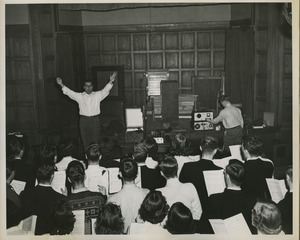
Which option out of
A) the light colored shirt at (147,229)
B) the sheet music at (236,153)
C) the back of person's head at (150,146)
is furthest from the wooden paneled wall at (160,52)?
the light colored shirt at (147,229)

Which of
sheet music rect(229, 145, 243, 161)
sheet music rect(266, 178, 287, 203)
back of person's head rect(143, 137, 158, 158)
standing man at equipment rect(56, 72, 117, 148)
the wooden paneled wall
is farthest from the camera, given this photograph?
the wooden paneled wall

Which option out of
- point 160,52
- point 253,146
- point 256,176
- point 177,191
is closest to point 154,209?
point 177,191

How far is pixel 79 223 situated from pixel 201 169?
1.20m

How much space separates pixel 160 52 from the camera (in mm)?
8656

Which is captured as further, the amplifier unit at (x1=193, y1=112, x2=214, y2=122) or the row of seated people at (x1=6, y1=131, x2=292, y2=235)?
the amplifier unit at (x1=193, y1=112, x2=214, y2=122)

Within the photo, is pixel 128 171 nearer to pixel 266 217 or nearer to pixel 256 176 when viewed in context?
pixel 266 217

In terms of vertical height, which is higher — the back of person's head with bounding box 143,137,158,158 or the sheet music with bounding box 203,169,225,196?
the back of person's head with bounding box 143,137,158,158

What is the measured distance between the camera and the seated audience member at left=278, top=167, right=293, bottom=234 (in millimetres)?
2830

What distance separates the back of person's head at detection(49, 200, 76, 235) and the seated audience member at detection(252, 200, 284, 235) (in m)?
1.32

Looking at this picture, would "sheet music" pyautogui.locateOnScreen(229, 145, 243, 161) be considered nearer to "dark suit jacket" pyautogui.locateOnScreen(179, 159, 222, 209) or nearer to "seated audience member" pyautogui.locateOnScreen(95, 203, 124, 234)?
"dark suit jacket" pyautogui.locateOnScreen(179, 159, 222, 209)

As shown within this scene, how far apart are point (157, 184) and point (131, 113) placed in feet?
8.27

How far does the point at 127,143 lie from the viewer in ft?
17.4

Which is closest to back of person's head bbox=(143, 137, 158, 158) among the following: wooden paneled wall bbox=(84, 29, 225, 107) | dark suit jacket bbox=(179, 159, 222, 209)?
dark suit jacket bbox=(179, 159, 222, 209)

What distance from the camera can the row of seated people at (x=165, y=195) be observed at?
2.66 meters
